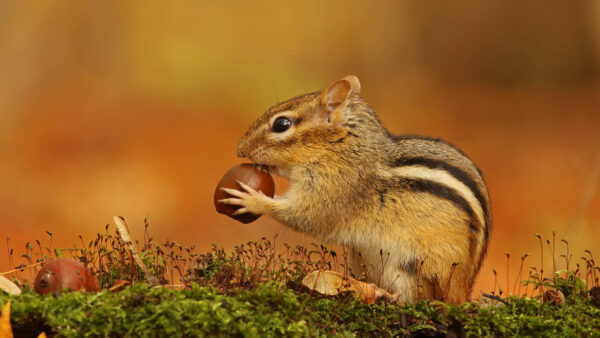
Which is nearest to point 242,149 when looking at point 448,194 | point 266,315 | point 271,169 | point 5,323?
point 271,169

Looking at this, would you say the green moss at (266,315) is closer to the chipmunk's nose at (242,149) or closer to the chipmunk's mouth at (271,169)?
the chipmunk's mouth at (271,169)

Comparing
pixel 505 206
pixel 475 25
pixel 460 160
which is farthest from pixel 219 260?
pixel 475 25

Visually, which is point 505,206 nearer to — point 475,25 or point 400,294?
point 475,25

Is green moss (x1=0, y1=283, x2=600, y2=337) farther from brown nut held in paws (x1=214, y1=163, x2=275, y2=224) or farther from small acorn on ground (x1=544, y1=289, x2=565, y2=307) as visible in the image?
brown nut held in paws (x1=214, y1=163, x2=275, y2=224)

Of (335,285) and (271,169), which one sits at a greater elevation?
(271,169)

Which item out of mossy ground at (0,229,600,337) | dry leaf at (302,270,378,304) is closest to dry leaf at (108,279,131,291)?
mossy ground at (0,229,600,337)

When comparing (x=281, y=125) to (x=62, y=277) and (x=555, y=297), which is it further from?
(x=555, y=297)

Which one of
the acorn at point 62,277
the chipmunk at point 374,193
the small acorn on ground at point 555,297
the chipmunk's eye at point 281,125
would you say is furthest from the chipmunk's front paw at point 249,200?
the small acorn on ground at point 555,297
